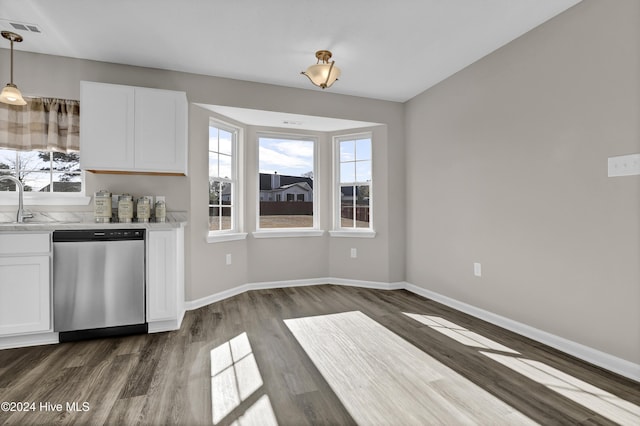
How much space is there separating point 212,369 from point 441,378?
1.55 meters

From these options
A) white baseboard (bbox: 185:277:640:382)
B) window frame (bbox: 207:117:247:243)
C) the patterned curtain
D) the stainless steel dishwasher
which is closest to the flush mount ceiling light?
window frame (bbox: 207:117:247:243)

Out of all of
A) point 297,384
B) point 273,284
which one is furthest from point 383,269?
point 297,384

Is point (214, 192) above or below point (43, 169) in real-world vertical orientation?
below

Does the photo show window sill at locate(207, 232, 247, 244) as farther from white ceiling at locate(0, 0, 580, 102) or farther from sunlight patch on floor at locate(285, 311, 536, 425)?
white ceiling at locate(0, 0, 580, 102)

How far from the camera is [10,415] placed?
168 centimetres

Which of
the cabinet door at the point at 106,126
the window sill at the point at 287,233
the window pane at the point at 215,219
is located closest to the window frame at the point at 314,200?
the window sill at the point at 287,233

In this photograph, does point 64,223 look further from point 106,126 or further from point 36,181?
point 106,126

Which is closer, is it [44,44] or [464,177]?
[44,44]

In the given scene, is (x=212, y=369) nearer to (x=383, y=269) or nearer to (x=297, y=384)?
(x=297, y=384)

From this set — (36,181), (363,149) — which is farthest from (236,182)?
(36,181)

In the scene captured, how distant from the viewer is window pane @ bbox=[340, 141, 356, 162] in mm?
4676

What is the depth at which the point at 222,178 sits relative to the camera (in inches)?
158

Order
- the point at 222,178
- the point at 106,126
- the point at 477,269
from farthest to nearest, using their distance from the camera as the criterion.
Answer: the point at 222,178 → the point at 477,269 → the point at 106,126

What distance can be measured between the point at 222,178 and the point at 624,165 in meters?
3.83
